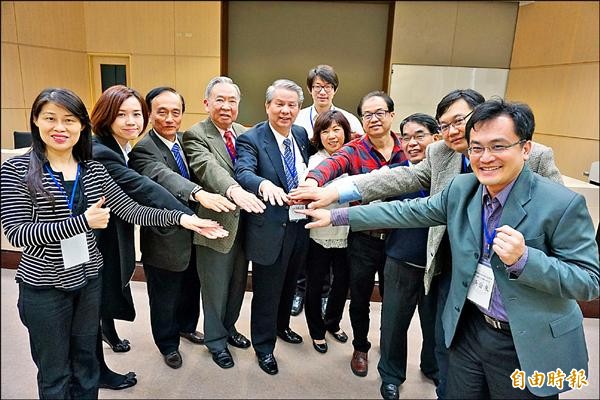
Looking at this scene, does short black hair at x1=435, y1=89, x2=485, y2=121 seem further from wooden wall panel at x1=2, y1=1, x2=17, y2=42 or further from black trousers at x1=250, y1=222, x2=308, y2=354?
wooden wall panel at x1=2, y1=1, x2=17, y2=42

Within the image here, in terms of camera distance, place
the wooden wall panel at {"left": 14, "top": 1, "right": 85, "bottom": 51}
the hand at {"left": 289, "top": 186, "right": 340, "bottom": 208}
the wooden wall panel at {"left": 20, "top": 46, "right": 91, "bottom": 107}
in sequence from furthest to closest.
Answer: the wooden wall panel at {"left": 20, "top": 46, "right": 91, "bottom": 107}
the wooden wall panel at {"left": 14, "top": 1, "right": 85, "bottom": 51}
the hand at {"left": 289, "top": 186, "right": 340, "bottom": 208}

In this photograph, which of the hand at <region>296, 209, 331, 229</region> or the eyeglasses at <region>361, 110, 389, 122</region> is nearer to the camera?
the hand at <region>296, 209, 331, 229</region>

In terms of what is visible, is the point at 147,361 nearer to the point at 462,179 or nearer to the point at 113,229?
the point at 113,229

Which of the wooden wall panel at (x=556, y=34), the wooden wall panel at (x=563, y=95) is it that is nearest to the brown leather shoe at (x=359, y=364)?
the wooden wall panel at (x=563, y=95)

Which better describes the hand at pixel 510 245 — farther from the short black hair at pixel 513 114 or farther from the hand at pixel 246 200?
the hand at pixel 246 200

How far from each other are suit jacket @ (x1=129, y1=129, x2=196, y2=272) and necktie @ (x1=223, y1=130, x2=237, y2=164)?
30cm

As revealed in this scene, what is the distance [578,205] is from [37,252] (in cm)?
187

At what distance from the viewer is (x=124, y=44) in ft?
18.8

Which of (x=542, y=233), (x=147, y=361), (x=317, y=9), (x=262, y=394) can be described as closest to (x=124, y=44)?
(x=317, y=9)

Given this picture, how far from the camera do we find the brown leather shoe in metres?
2.33

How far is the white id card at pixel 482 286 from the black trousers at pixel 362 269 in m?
0.77

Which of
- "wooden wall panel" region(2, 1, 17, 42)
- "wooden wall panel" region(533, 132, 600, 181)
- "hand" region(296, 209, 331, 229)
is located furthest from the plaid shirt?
"wooden wall panel" region(2, 1, 17, 42)

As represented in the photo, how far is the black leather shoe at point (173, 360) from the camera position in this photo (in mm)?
2314

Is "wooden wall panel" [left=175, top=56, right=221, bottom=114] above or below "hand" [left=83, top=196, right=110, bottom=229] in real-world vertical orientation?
above
